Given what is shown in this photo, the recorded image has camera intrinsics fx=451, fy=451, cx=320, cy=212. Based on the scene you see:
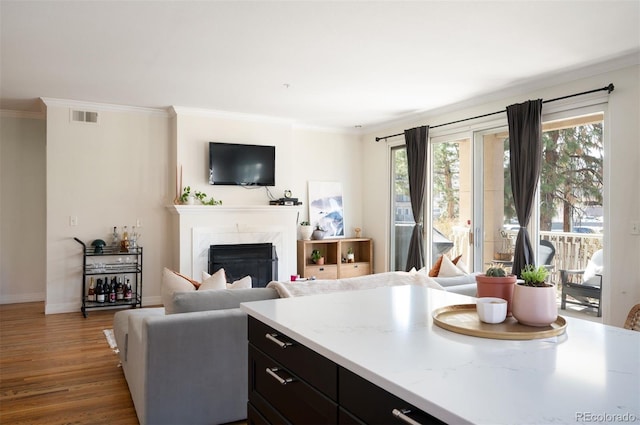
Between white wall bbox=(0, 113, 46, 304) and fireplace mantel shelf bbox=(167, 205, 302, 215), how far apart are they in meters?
1.97

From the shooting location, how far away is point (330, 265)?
22.7 ft

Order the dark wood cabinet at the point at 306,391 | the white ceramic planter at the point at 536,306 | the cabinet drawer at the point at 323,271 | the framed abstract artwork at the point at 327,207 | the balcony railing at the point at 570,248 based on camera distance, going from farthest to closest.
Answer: the framed abstract artwork at the point at 327,207, the cabinet drawer at the point at 323,271, the balcony railing at the point at 570,248, the white ceramic planter at the point at 536,306, the dark wood cabinet at the point at 306,391

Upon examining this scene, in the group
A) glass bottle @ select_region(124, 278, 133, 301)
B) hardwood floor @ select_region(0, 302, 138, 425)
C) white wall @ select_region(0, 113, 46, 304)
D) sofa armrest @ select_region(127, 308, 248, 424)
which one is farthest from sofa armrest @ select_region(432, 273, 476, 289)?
white wall @ select_region(0, 113, 46, 304)

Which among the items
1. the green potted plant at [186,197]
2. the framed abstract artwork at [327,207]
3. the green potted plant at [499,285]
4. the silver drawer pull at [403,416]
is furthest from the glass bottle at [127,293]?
the silver drawer pull at [403,416]

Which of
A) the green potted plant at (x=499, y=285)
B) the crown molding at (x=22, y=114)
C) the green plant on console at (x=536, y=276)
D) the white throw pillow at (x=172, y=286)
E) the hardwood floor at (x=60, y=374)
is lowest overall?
the hardwood floor at (x=60, y=374)

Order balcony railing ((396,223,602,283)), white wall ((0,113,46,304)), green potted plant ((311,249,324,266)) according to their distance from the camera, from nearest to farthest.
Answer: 1. balcony railing ((396,223,602,283))
2. white wall ((0,113,46,304))
3. green potted plant ((311,249,324,266))

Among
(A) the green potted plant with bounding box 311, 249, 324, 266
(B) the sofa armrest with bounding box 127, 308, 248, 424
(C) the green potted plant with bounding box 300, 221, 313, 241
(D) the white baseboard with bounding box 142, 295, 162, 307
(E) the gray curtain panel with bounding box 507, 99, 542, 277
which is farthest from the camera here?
(A) the green potted plant with bounding box 311, 249, 324, 266

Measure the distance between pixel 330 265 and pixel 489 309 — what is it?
5.49 meters

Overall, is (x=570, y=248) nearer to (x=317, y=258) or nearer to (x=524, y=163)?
(x=524, y=163)

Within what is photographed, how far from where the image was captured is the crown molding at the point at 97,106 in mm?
5442

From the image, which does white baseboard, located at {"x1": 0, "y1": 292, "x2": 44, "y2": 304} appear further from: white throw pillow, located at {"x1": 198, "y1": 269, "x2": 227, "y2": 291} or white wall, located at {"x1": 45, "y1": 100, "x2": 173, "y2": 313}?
white throw pillow, located at {"x1": 198, "y1": 269, "x2": 227, "y2": 291}

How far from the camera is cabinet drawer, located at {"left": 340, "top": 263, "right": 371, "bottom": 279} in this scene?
22.9 ft

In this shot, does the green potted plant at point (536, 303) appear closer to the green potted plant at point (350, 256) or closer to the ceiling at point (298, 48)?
the ceiling at point (298, 48)

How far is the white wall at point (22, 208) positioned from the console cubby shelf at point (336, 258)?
3675 mm
